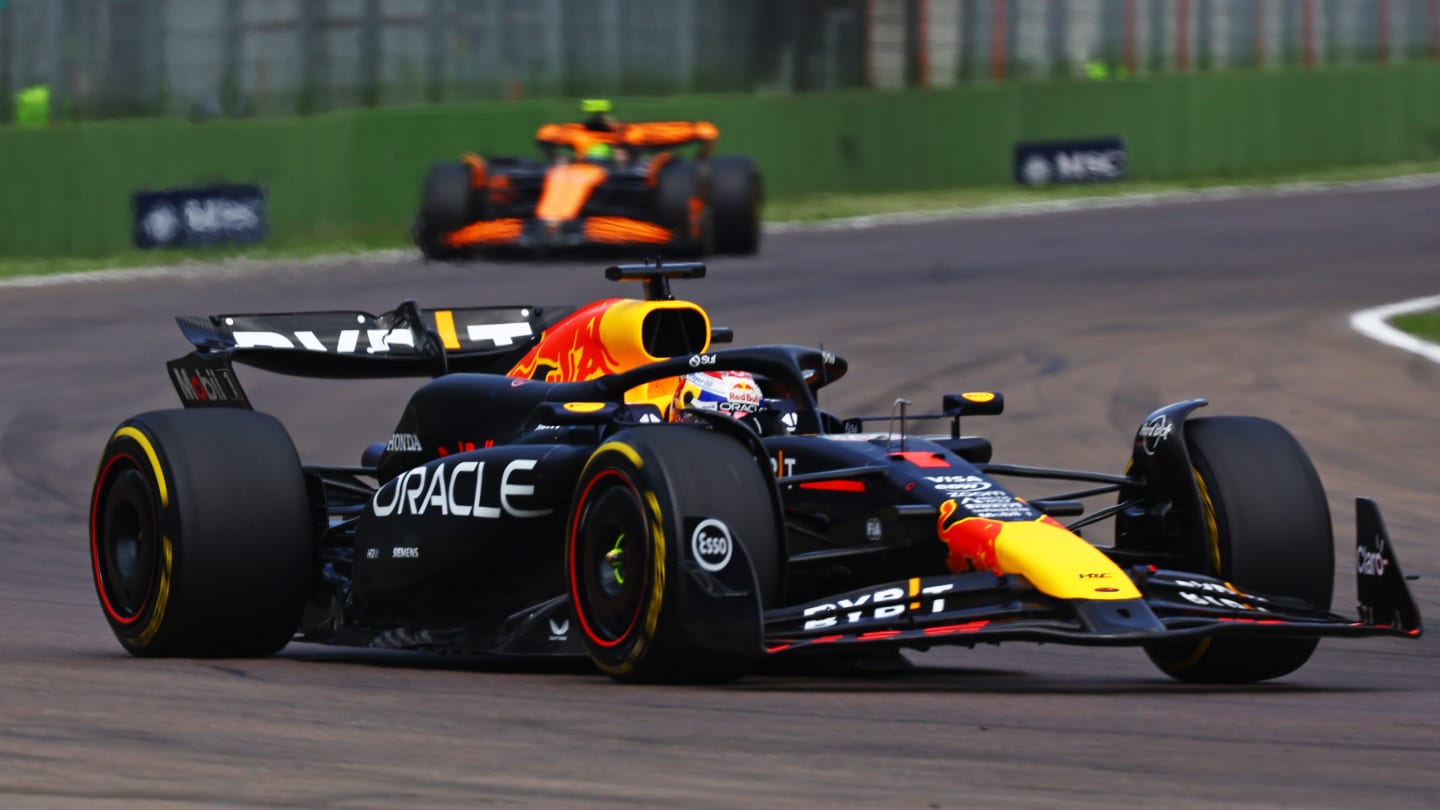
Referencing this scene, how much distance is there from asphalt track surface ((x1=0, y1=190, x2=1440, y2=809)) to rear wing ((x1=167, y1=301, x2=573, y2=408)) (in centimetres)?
108

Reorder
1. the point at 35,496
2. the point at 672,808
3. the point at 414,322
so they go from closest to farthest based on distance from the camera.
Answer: the point at 672,808 < the point at 414,322 < the point at 35,496

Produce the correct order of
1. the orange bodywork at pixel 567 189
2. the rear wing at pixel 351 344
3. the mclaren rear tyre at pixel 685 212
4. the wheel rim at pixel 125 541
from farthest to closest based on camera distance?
the orange bodywork at pixel 567 189 → the mclaren rear tyre at pixel 685 212 → the rear wing at pixel 351 344 → the wheel rim at pixel 125 541

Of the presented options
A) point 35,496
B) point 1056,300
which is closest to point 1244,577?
point 35,496

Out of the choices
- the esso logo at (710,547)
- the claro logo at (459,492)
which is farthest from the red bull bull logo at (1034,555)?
the claro logo at (459,492)

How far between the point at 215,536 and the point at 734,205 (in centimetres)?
1719

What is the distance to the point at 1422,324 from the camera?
20.0m

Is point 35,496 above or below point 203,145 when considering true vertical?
below

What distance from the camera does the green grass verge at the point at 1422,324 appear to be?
19.3 metres

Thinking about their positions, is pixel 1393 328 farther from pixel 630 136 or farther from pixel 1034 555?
pixel 1034 555

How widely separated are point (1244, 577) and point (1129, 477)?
0.68 meters

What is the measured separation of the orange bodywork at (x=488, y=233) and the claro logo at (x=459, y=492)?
1635 centimetres

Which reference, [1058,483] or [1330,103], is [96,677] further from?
[1330,103]

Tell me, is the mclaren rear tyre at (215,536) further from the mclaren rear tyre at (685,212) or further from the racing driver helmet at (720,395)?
the mclaren rear tyre at (685,212)

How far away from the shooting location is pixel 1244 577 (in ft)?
26.7
